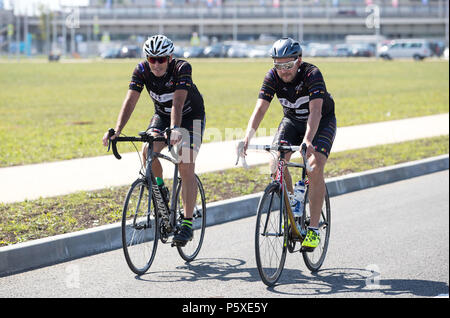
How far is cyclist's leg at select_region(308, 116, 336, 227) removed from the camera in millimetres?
6605

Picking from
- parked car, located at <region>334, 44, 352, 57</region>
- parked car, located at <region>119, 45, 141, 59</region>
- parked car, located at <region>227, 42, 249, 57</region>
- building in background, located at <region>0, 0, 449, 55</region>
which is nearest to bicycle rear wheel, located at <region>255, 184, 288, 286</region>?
parked car, located at <region>334, 44, 352, 57</region>

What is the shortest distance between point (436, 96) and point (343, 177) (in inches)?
733

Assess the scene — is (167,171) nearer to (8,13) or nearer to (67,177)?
(67,177)

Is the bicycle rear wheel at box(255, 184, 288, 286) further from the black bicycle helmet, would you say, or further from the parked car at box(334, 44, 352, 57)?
the parked car at box(334, 44, 352, 57)

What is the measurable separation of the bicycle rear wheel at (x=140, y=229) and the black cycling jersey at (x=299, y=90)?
1327 millimetres

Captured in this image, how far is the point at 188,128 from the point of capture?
22.6ft

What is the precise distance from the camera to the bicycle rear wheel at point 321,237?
6901 mm

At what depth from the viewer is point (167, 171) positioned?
11.8 m

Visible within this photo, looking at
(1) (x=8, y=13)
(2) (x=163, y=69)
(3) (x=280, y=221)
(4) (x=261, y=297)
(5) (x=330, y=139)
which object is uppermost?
(1) (x=8, y=13)

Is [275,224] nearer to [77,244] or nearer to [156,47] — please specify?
[156,47]

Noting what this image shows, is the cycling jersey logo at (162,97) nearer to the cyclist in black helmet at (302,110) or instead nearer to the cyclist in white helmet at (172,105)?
the cyclist in white helmet at (172,105)

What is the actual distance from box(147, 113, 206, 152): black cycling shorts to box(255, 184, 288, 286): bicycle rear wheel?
3.14ft
